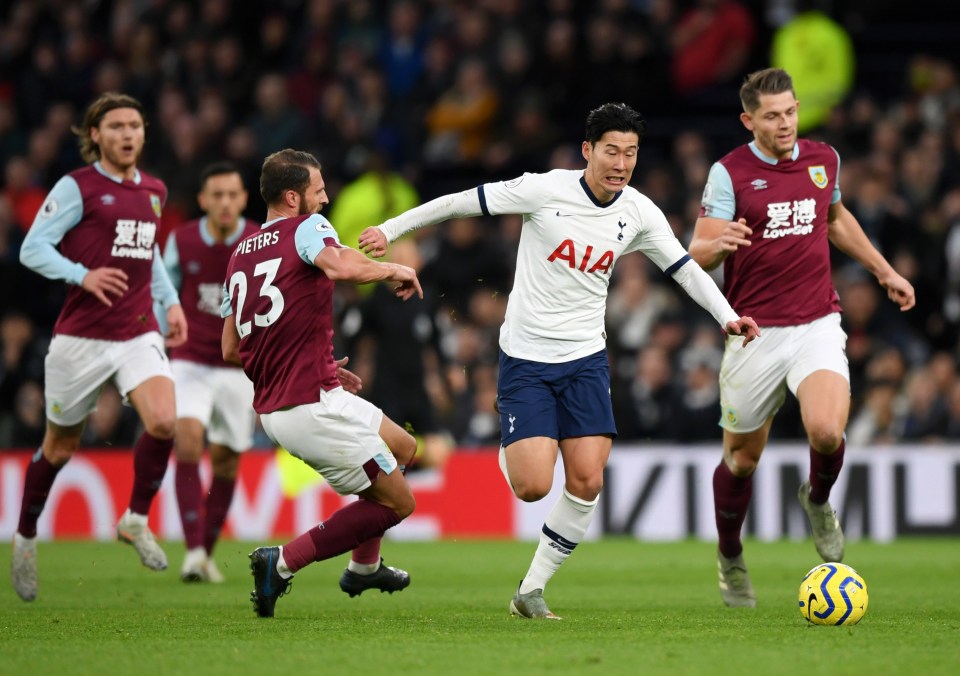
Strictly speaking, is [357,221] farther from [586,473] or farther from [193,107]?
[586,473]

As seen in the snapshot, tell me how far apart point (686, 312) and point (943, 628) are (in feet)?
28.2

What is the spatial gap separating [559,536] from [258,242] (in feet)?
6.92

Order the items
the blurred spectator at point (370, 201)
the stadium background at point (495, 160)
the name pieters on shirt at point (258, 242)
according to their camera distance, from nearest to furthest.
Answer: the name pieters on shirt at point (258, 242) < the stadium background at point (495, 160) < the blurred spectator at point (370, 201)

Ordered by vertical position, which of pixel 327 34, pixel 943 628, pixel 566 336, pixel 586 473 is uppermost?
pixel 327 34

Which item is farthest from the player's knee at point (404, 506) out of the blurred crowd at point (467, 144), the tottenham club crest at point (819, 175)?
the blurred crowd at point (467, 144)

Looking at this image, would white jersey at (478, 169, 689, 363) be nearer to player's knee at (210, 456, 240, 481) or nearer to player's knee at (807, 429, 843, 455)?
player's knee at (807, 429, 843, 455)

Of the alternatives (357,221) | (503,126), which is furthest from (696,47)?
(357,221)

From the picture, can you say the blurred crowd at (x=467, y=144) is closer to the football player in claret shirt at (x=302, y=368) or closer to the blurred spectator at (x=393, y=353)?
the blurred spectator at (x=393, y=353)

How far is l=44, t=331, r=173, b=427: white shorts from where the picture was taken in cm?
899

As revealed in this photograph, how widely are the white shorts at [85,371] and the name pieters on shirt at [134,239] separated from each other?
54cm

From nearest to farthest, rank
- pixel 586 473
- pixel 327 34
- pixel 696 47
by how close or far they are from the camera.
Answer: pixel 586 473
pixel 696 47
pixel 327 34

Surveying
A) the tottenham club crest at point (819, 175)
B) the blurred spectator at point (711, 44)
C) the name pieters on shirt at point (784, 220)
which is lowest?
the name pieters on shirt at point (784, 220)

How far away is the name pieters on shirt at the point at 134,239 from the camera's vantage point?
903 cm

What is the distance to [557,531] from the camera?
756 cm
